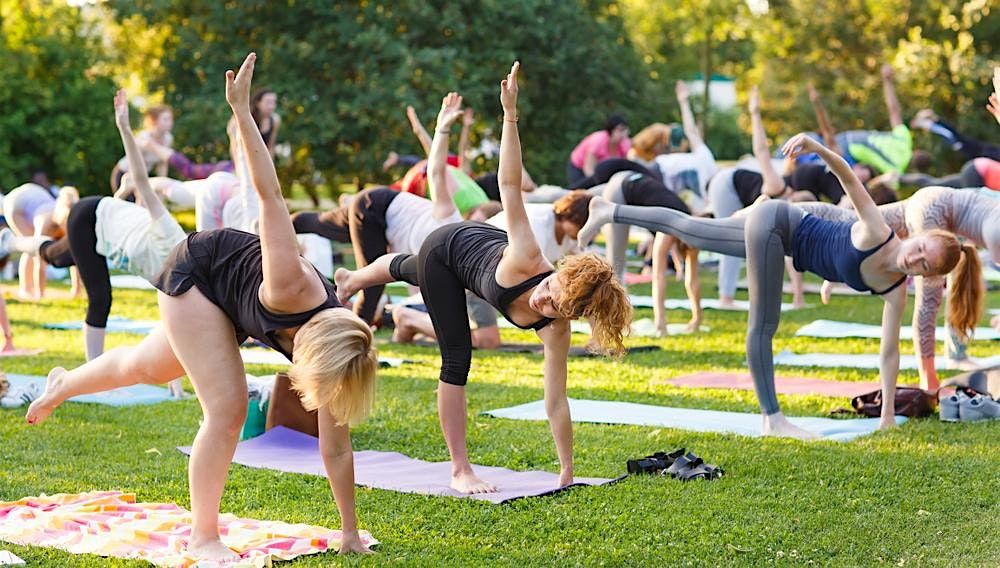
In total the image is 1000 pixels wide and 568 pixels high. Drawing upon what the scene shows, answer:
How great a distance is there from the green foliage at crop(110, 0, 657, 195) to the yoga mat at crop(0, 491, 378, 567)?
49.8 feet

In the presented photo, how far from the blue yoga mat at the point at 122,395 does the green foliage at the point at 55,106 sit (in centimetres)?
1420

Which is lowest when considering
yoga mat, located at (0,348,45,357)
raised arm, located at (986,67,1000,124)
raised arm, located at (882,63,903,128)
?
yoga mat, located at (0,348,45,357)

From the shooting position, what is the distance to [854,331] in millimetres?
10289

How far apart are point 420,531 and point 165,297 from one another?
4.25ft

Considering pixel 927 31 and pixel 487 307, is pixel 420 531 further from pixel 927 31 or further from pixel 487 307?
pixel 927 31

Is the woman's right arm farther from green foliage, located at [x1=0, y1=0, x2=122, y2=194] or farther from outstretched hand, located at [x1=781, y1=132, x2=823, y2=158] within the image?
→ green foliage, located at [x1=0, y1=0, x2=122, y2=194]

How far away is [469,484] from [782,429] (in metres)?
1.91

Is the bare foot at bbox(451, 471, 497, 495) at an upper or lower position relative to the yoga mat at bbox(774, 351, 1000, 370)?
lower

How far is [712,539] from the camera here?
173 inches

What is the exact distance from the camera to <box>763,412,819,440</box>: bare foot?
20.4 feet

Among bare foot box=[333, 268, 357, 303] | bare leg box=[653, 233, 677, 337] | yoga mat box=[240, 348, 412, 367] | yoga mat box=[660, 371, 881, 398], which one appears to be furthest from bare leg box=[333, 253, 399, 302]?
bare leg box=[653, 233, 677, 337]

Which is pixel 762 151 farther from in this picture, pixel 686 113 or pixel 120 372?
pixel 120 372

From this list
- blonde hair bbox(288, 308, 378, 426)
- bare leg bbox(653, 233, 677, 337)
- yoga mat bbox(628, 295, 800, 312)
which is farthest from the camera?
yoga mat bbox(628, 295, 800, 312)

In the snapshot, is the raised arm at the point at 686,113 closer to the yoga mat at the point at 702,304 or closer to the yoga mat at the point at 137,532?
the yoga mat at the point at 702,304
